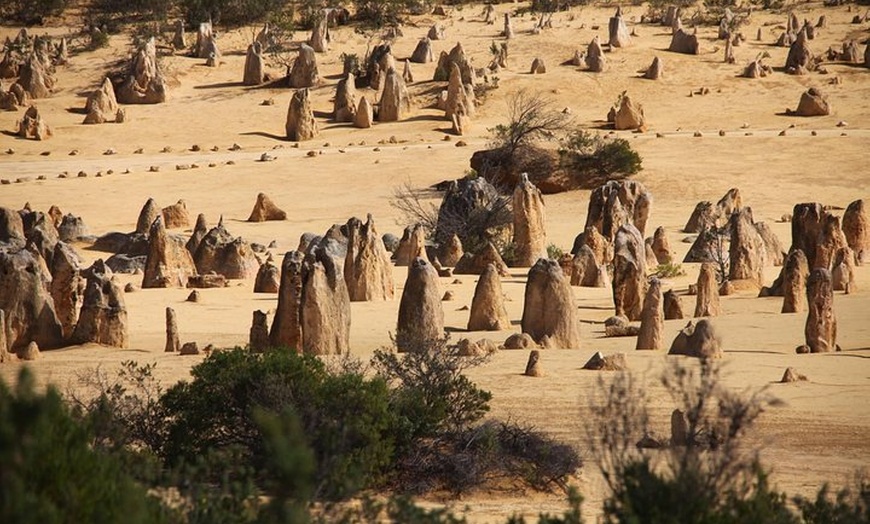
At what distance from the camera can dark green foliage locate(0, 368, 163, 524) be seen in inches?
331

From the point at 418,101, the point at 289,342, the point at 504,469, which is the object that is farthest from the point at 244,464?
the point at 418,101

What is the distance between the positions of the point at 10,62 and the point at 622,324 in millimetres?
37911

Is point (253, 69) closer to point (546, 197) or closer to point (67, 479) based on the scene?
point (546, 197)

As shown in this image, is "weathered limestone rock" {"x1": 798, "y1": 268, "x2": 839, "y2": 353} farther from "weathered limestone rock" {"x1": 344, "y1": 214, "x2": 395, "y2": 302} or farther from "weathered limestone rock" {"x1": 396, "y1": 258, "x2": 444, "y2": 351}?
"weathered limestone rock" {"x1": 344, "y1": 214, "x2": 395, "y2": 302}

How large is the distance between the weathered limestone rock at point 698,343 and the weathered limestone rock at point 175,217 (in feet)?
62.8

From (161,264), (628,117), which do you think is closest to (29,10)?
(628,117)

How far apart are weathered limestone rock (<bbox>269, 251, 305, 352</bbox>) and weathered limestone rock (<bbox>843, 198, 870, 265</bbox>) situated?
13241mm

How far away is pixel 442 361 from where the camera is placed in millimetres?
17094

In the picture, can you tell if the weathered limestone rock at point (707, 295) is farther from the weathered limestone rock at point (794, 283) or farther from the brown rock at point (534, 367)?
the brown rock at point (534, 367)

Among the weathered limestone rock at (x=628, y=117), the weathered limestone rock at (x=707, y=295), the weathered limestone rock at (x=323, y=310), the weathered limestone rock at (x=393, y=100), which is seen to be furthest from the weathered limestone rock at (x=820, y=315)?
the weathered limestone rock at (x=393, y=100)

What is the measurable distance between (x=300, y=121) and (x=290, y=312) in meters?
29.2

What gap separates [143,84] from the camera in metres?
52.4

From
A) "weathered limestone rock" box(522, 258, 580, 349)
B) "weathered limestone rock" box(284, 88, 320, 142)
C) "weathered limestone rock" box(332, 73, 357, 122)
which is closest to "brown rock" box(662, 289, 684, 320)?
"weathered limestone rock" box(522, 258, 580, 349)

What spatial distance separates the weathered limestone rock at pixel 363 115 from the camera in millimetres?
49578
